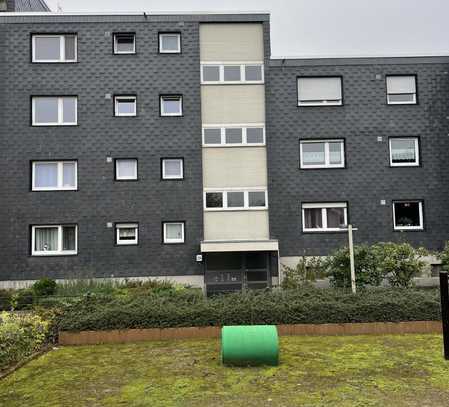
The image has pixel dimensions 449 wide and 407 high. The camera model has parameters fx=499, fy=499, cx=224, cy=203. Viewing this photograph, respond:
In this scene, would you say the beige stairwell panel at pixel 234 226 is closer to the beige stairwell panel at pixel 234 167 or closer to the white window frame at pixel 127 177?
the beige stairwell panel at pixel 234 167

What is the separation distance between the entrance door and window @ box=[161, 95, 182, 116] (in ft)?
21.3

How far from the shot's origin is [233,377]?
7.95 m

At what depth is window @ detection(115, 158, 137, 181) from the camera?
71.8 ft

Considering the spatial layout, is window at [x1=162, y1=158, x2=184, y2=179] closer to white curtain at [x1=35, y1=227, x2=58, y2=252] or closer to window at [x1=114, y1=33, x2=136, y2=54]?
window at [x1=114, y1=33, x2=136, y2=54]

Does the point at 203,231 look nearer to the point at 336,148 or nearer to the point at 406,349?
the point at 336,148

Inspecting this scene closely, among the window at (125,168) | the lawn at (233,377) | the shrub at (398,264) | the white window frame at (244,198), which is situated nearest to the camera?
the lawn at (233,377)

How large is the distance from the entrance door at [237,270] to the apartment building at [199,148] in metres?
0.06

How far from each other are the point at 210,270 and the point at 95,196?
19.4 ft

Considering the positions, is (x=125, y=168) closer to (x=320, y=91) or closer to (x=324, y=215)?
(x=324, y=215)

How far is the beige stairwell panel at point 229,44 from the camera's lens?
22.4m

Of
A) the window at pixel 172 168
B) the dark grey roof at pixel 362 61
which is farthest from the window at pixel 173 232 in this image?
the dark grey roof at pixel 362 61


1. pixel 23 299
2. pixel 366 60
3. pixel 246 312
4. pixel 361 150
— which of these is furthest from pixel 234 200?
pixel 246 312

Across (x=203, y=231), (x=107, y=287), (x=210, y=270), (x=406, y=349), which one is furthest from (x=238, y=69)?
(x=406, y=349)

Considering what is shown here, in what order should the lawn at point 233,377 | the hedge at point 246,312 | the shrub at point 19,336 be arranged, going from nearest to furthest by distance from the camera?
the lawn at point 233,377
the shrub at point 19,336
the hedge at point 246,312
